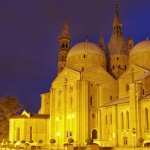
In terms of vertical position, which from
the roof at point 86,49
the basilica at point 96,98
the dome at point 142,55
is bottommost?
the basilica at point 96,98

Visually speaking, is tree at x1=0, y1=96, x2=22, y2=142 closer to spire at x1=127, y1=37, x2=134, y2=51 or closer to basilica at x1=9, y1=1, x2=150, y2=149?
basilica at x1=9, y1=1, x2=150, y2=149

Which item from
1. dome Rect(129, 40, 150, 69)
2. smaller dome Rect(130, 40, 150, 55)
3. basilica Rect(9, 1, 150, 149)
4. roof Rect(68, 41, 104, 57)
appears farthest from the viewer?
roof Rect(68, 41, 104, 57)

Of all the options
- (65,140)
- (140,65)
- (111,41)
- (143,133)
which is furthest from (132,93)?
(111,41)

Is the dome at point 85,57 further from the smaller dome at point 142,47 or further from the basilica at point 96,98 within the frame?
the smaller dome at point 142,47

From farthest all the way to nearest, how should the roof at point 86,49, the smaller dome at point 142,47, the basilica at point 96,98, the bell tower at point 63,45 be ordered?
the bell tower at point 63,45, the roof at point 86,49, the smaller dome at point 142,47, the basilica at point 96,98

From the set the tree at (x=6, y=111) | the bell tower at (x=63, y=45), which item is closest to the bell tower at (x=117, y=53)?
the bell tower at (x=63, y=45)

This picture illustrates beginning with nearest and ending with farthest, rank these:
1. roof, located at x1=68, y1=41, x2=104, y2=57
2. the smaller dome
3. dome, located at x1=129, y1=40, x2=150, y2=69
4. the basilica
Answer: the basilica → dome, located at x1=129, y1=40, x2=150, y2=69 → the smaller dome → roof, located at x1=68, y1=41, x2=104, y2=57

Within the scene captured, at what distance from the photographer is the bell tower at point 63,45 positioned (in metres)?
84.8

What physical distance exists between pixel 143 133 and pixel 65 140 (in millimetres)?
19902

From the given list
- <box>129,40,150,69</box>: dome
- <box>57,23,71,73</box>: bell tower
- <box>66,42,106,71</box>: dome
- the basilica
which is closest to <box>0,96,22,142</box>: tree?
the basilica

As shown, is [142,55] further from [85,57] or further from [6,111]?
[6,111]

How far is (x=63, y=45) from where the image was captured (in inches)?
3374

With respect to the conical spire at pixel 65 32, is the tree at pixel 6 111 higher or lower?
lower

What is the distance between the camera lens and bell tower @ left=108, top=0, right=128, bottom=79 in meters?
77.0
